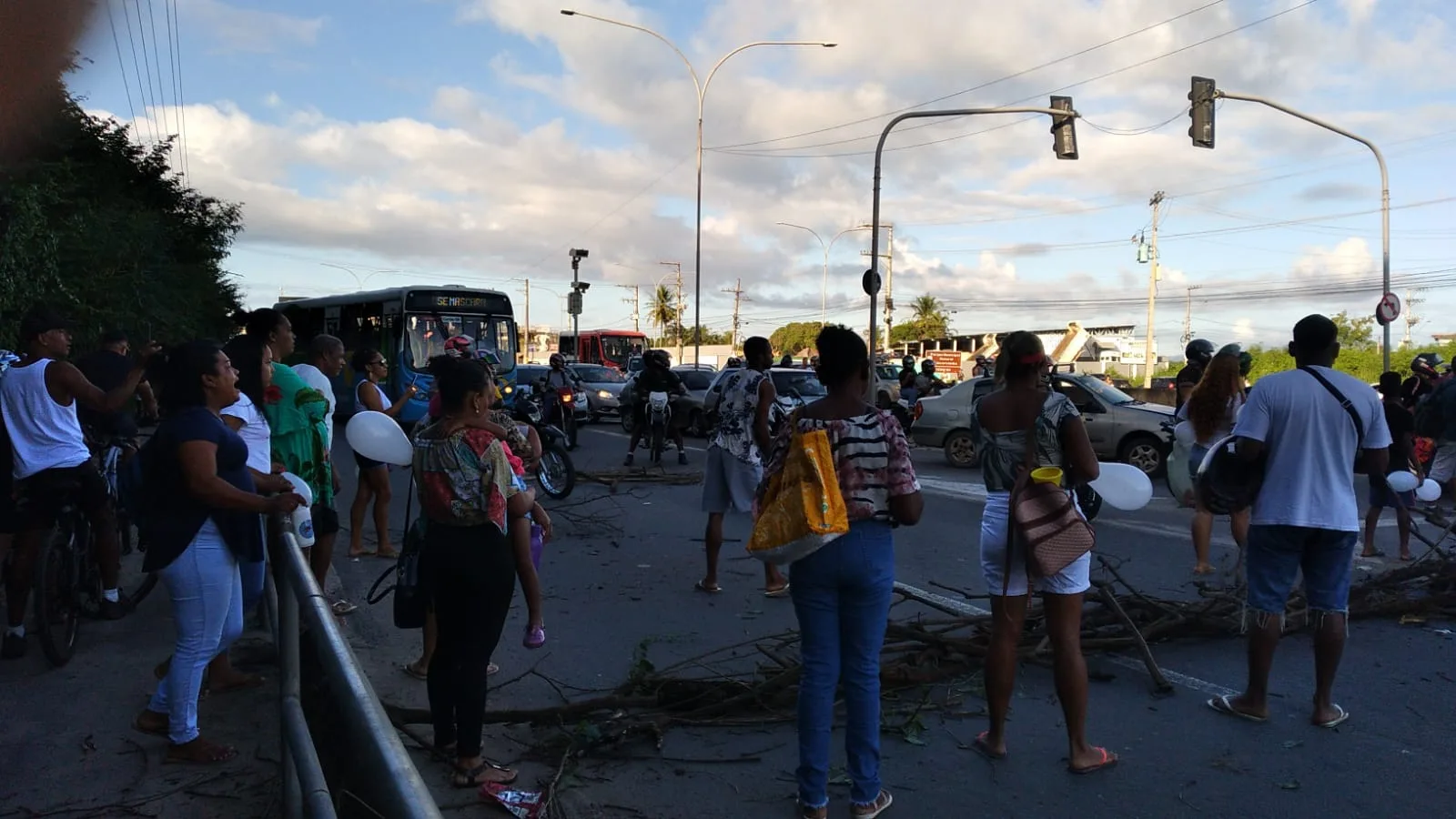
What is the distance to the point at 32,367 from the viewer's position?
551cm

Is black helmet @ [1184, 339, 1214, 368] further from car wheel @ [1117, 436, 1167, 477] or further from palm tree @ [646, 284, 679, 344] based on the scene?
palm tree @ [646, 284, 679, 344]

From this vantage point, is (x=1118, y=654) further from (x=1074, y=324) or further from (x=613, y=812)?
(x=1074, y=324)

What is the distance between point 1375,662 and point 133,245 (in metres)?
21.8

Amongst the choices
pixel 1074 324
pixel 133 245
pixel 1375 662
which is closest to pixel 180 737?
pixel 1375 662

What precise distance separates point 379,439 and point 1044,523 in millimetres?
2993

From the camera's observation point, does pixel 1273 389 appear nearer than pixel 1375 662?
Yes

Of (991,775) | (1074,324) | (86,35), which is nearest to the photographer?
(86,35)

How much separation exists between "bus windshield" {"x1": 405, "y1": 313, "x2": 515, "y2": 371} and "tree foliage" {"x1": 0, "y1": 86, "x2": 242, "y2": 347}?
4.70 meters

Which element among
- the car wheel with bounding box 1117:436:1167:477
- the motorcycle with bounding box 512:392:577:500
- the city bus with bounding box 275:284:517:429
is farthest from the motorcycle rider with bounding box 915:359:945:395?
the motorcycle with bounding box 512:392:577:500

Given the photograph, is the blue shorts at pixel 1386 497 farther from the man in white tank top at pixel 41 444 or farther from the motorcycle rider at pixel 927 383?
the motorcycle rider at pixel 927 383

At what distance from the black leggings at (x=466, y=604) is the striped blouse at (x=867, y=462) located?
46.1 inches

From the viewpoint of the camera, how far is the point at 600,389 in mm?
27016

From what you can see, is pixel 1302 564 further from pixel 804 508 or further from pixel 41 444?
pixel 41 444

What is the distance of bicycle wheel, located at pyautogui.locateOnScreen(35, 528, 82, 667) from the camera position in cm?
520
